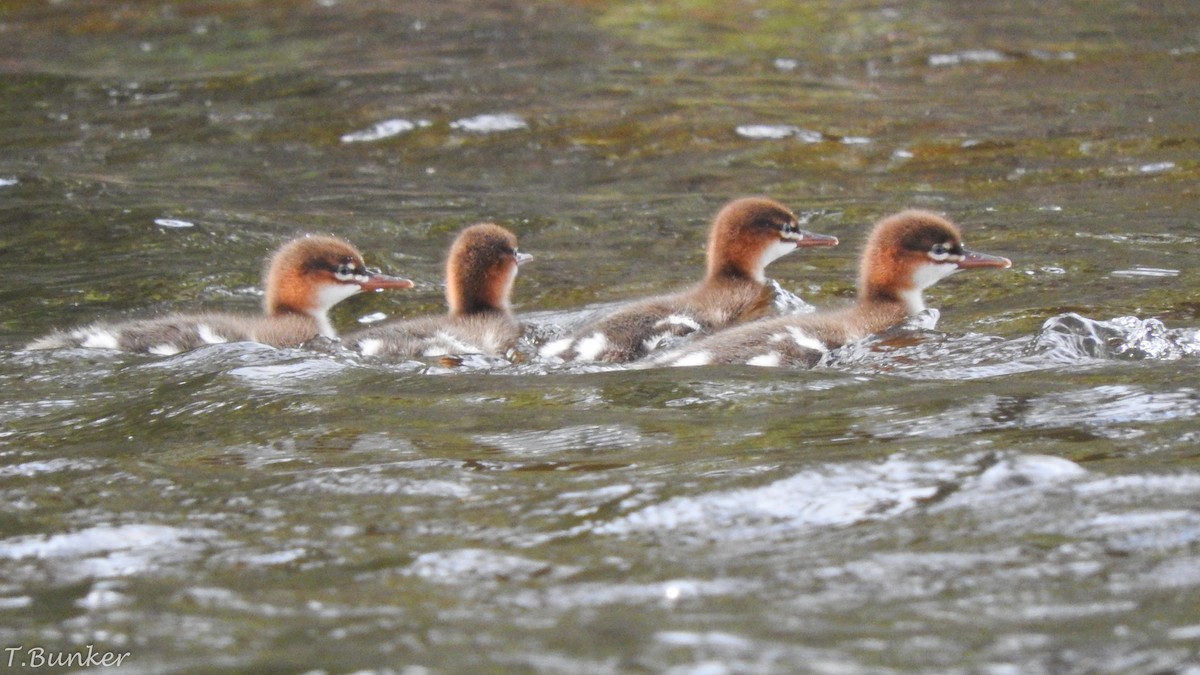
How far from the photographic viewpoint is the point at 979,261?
7.09 m

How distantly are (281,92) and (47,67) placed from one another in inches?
97.2

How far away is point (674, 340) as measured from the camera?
21.8ft

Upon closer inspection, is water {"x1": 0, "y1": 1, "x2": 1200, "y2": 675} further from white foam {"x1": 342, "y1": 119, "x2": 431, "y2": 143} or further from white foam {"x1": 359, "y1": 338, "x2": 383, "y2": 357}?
white foam {"x1": 359, "y1": 338, "x2": 383, "y2": 357}

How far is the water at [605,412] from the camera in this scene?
136 inches

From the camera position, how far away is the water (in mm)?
3465

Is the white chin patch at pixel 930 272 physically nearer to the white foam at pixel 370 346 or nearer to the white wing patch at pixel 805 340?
the white wing patch at pixel 805 340

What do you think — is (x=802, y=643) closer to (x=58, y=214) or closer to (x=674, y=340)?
(x=674, y=340)

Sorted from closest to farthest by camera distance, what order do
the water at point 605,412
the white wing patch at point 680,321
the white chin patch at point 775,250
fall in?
the water at point 605,412 → the white wing patch at point 680,321 → the white chin patch at point 775,250

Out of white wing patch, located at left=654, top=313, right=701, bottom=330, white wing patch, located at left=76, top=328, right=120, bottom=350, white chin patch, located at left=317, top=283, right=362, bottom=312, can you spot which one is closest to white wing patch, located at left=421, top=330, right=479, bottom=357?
white wing patch, located at left=654, top=313, right=701, bottom=330

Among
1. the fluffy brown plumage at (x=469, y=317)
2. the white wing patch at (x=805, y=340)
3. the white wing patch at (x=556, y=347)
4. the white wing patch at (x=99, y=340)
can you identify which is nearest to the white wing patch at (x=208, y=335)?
the white wing patch at (x=99, y=340)

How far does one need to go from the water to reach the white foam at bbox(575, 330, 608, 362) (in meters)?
0.43

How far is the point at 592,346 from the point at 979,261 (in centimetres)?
185

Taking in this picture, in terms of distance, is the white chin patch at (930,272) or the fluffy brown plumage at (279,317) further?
the white chin patch at (930,272)

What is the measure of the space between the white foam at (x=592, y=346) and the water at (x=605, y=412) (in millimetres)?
428
